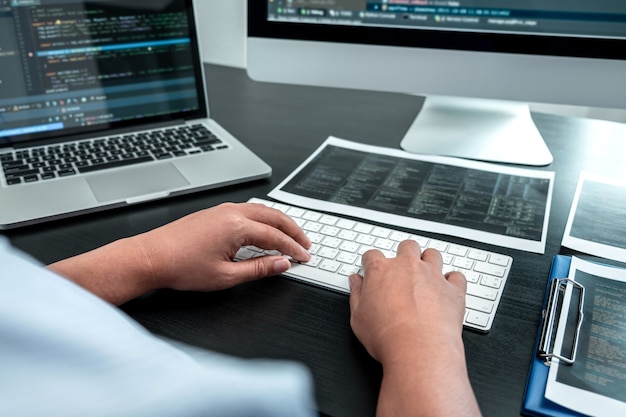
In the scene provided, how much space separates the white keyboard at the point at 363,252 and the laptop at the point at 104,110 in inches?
7.2

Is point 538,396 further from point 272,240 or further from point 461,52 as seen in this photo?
point 461,52

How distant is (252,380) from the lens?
0.25m

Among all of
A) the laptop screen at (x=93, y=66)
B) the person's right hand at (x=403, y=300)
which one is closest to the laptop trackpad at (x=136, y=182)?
the laptop screen at (x=93, y=66)

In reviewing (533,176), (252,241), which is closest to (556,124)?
(533,176)

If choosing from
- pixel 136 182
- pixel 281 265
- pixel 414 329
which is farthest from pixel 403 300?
pixel 136 182

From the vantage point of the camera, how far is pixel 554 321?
0.55 meters

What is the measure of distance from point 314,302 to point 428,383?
0.17 metres

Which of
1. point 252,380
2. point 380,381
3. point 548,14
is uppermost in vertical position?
point 548,14

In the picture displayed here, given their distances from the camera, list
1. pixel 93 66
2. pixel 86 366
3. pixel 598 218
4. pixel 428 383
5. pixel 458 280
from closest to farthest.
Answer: pixel 86 366 → pixel 428 383 → pixel 458 280 → pixel 598 218 → pixel 93 66

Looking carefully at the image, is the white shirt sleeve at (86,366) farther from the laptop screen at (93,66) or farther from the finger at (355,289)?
the laptop screen at (93,66)

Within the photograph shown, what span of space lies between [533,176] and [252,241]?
0.46 metres

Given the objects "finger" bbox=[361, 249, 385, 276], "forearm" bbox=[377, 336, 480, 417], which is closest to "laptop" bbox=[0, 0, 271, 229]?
"finger" bbox=[361, 249, 385, 276]

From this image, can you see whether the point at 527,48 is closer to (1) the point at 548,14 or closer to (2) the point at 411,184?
(1) the point at 548,14

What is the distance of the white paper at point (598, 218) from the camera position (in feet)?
2.24
